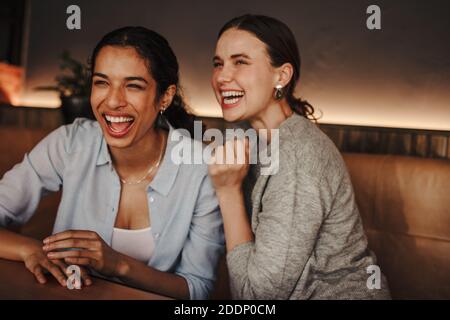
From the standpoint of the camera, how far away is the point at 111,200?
1336 millimetres

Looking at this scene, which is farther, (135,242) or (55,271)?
(135,242)

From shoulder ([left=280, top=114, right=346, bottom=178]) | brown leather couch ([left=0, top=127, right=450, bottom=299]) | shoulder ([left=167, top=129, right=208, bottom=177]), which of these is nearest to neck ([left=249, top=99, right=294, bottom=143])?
shoulder ([left=280, top=114, right=346, bottom=178])

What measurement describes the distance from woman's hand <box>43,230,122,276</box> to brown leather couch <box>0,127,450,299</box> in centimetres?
102

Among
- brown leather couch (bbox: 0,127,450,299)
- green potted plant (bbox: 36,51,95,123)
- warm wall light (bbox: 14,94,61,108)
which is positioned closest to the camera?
brown leather couch (bbox: 0,127,450,299)

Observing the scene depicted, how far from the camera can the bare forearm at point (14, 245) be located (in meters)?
1.02

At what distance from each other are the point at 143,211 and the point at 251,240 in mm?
368

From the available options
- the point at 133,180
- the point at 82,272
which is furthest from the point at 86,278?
the point at 133,180

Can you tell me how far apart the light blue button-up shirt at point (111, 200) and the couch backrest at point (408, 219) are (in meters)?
0.66

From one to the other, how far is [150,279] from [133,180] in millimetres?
376

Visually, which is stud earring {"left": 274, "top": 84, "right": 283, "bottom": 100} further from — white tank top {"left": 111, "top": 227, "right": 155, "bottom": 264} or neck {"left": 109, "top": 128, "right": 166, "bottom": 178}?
white tank top {"left": 111, "top": 227, "right": 155, "bottom": 264}

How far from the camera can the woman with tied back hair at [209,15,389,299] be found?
109cm

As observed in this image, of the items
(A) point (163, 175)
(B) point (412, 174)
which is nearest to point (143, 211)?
(A) point (163, 175)

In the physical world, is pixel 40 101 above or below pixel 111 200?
above

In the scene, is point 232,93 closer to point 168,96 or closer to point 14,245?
point 168,96
